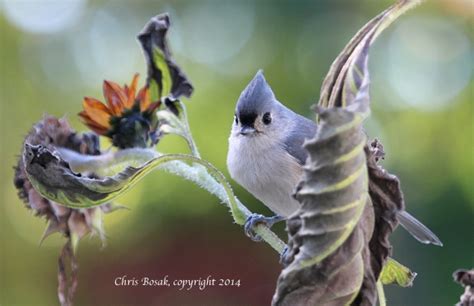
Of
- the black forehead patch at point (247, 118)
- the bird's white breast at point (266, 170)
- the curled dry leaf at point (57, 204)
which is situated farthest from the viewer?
the black forehead patch at point (247, 118)

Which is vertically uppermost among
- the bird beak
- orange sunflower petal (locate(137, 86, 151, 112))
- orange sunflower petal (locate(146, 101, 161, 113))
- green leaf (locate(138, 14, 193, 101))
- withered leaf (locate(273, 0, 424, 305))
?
green leaf (locate(138, 14, 193, 101))

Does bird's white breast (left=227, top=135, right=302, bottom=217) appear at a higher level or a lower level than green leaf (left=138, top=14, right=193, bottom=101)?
lower

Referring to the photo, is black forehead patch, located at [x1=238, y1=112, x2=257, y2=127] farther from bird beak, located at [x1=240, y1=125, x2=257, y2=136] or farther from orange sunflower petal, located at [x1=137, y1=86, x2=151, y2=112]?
orange sunflower petal, located at [x1=137, y1=86, x2=151, y2=112]

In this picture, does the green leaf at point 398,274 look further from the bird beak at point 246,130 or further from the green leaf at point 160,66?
the bird beak at point 246,130

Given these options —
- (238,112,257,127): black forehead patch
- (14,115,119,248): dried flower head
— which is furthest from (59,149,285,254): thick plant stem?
(238,112,257,127): black forehead patch

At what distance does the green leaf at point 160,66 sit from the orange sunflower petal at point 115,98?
0.05 metres

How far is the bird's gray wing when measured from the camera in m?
1.12

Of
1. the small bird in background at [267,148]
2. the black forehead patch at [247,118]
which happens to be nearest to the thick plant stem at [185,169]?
the small bird in background at [267,148]

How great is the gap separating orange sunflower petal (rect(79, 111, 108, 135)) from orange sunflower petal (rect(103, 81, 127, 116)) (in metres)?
0.03

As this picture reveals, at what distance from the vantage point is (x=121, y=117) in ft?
2.66

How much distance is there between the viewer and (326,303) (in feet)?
1.36

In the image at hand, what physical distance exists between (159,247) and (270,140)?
1112 millimetres

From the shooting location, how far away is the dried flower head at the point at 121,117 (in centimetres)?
81

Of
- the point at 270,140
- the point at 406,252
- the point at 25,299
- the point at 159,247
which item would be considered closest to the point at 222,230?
the point at 159,247
